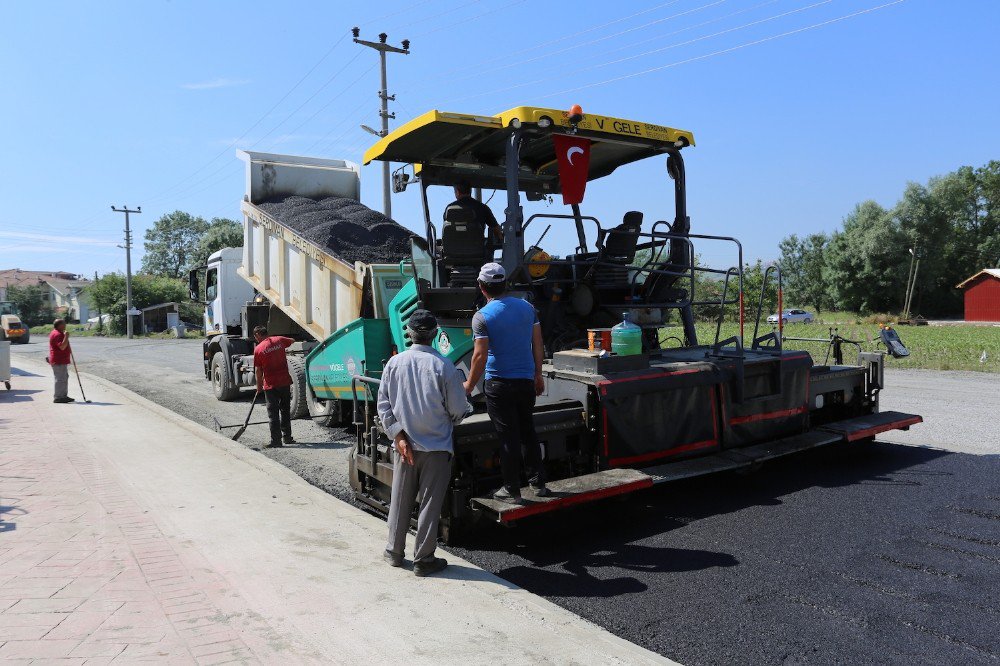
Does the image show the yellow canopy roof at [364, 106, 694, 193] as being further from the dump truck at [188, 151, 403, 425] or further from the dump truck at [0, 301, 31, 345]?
the dump truck at [0, 301, 31, 345]

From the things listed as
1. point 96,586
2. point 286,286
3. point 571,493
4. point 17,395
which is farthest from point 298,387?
point 17,395

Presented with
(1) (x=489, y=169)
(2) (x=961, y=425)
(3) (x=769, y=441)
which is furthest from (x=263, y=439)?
(2) (x=961, y=425)

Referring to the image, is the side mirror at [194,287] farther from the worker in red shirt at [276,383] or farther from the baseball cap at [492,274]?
the baseball cap at [492,274]

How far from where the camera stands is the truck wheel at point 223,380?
12.4m

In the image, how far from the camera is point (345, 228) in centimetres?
1020

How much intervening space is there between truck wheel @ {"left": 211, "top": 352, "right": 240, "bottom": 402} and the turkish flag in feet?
27.9

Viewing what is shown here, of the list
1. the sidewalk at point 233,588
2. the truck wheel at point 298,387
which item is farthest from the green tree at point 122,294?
the sidewalk at point 233,588

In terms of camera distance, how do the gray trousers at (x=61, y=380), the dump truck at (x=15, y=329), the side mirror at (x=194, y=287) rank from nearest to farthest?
the gray trousers at (x=61, y=380) → the side mirror at (x=194, y=287) → the dump truck at (x=15, y=329)

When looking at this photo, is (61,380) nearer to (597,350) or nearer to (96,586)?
(96,586)

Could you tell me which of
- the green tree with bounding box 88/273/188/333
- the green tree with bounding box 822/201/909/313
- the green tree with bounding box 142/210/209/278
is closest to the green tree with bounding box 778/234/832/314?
the green tree with bounding box 822/201/909/313

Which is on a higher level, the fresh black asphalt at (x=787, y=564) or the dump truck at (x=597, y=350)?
the dump truck at (x=597, y=350)

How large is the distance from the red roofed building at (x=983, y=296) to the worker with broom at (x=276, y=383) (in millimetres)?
54117

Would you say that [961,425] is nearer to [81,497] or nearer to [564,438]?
[564,438]

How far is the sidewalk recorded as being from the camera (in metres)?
3.25
